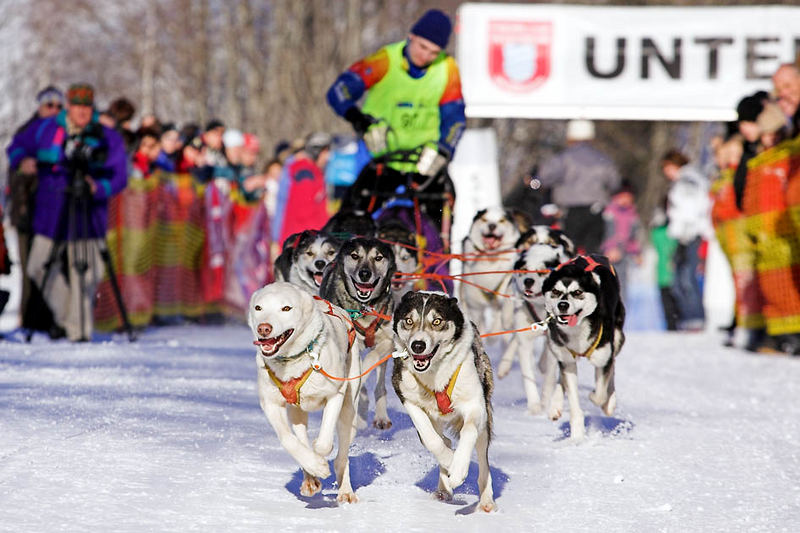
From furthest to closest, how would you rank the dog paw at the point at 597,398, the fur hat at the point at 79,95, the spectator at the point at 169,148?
the spectator at the point at 169,148
the fur hat at the point at 79,95
the dog paw at the point at 597,398

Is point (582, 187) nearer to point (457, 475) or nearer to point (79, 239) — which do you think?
point (79, 239)

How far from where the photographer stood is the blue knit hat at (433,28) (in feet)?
21.4

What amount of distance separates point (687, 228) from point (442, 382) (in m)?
9.10

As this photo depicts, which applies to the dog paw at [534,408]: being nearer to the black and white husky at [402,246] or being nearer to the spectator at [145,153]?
the black and white husky at [402,246]

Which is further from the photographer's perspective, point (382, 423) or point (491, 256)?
point (491, 256)

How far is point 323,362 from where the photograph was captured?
4.12 m

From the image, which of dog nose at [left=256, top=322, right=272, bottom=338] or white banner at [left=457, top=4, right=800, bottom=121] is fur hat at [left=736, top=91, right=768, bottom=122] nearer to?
white banner at [left=457, top=4, right=800, bottom=121]

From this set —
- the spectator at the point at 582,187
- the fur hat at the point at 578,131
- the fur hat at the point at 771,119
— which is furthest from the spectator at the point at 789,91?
the fur hat at the point at 578,131

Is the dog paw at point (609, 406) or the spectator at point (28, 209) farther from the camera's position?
the spectator at point (28, 209)

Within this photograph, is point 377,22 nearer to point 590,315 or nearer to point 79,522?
point 590,315

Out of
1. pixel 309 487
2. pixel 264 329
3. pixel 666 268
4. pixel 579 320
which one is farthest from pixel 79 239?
pixel 666 268

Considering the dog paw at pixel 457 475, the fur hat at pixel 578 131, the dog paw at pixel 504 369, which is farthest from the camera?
the fur hat at pixel 578 131

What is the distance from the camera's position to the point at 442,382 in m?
4.18

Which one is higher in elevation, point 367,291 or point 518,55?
point 518,55
